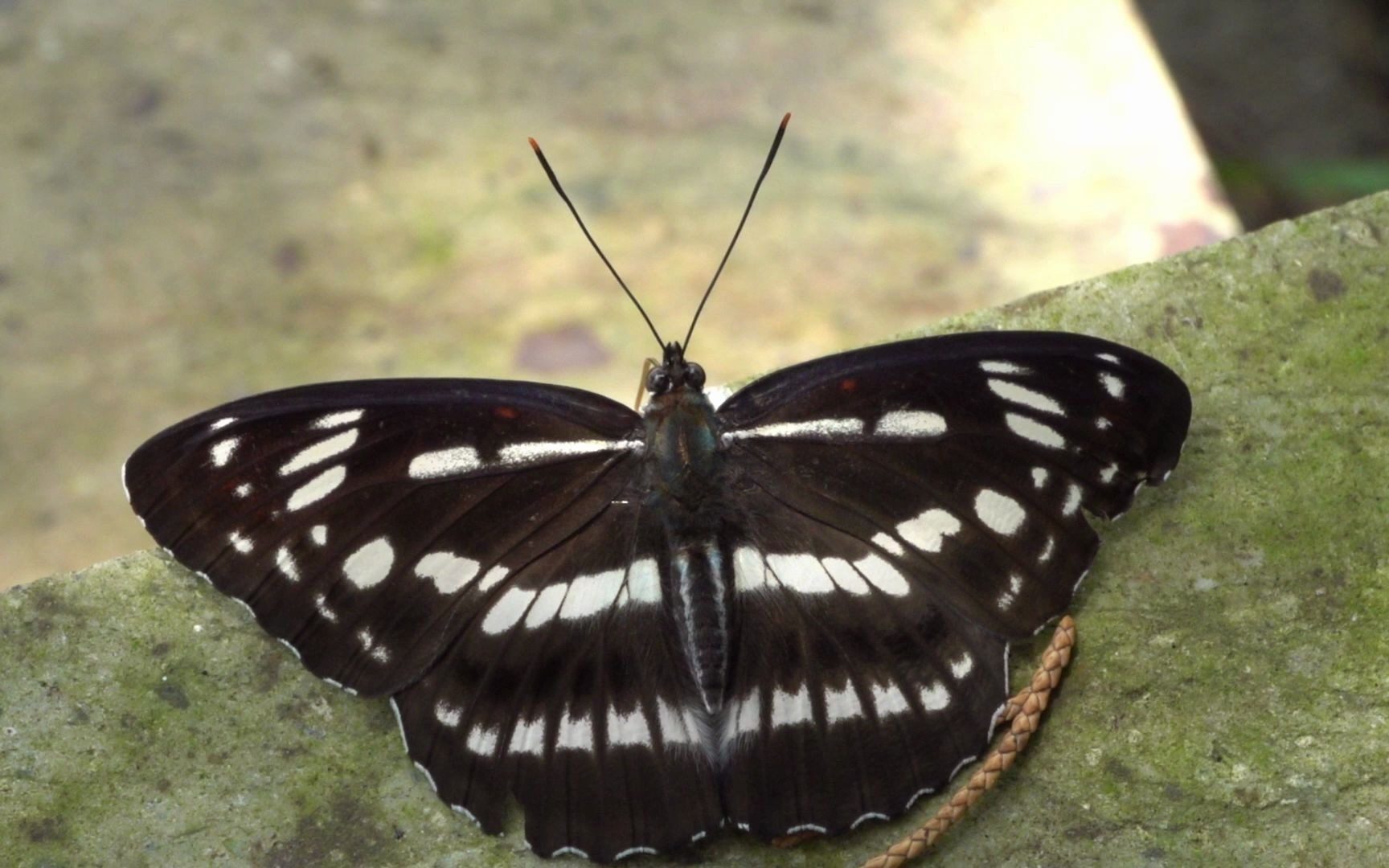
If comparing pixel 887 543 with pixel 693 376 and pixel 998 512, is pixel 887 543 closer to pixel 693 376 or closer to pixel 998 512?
pixel 998 512

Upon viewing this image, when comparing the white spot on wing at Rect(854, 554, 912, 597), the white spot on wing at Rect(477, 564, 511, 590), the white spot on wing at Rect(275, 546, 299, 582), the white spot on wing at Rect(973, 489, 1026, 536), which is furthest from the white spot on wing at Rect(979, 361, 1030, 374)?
the white spot on wing at Rect(275, 546, 299, 582)

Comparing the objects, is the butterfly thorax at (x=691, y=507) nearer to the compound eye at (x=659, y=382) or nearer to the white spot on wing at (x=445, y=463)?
the compound eye at (x=659, y=382)

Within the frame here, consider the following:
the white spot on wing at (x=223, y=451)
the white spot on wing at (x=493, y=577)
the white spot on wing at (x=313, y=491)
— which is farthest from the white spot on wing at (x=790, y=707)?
the white spot on wing at (x=223, y=451)

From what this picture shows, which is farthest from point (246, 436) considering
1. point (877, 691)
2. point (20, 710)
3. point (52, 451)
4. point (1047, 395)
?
point (52, 451)

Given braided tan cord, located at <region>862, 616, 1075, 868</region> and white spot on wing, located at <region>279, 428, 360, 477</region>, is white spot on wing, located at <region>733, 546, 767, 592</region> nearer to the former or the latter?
braided tan cord, located at <region>862, 616, 1075, 868</region>

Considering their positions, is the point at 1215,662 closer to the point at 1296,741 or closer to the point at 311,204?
the point at 1296,741
